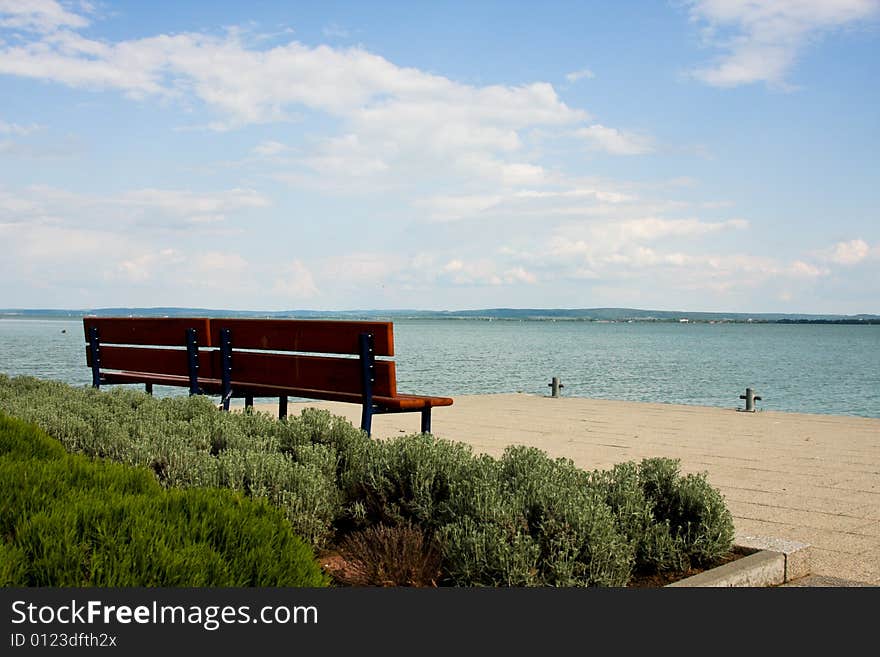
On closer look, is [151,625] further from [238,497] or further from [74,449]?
[74,449]

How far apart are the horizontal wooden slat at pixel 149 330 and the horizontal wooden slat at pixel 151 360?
98mm

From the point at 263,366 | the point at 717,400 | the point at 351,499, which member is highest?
the point at 263,366

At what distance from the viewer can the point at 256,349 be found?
28.8 feet

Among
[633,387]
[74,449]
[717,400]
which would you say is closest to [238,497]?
[74,449]

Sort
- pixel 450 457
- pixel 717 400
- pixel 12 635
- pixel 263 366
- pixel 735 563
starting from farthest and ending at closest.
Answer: pixel 717 400, pixel 263 366, pixel 450 457, pixel 735 563, pixel 12 635

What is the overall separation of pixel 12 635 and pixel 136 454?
274 cm

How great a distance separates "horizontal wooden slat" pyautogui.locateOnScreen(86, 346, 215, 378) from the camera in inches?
369

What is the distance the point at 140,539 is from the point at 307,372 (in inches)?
194

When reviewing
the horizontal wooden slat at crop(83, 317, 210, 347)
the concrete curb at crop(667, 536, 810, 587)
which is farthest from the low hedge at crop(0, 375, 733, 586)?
the horizontal wooden slat at crop(83, 317, 210, 347)

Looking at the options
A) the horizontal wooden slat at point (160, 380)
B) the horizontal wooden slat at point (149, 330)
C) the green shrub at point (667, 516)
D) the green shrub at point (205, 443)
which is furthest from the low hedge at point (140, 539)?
the horizontal wooden slat at point (149, 330)

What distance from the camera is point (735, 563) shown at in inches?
173

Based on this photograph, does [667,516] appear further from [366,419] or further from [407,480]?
[366,419]

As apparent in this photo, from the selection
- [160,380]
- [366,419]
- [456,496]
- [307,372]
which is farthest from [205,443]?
[160,380]

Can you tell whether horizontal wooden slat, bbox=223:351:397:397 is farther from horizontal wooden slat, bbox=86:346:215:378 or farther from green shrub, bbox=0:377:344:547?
green shrub, bbox=0:377:344:547
